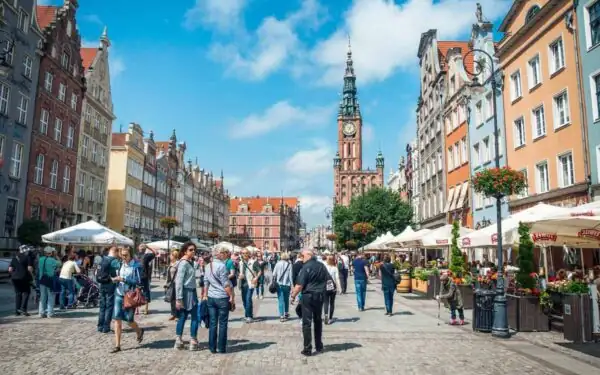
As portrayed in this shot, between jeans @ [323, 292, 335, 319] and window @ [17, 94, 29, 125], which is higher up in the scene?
window @ [17, 94, 29, 125]

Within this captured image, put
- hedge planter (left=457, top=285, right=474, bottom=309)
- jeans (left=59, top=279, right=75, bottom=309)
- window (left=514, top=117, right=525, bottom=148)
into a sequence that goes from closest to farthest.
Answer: jeans (left=59, top=279, right=75, bottom=309), hedge planter (left=457, top=285, right=474, bottom=309), window (left=514, top=117, right=525, bottom=148)

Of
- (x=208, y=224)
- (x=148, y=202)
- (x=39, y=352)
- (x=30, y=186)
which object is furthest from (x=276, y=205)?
(x=39, y=352)

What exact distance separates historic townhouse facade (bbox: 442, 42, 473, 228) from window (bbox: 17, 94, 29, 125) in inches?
1087

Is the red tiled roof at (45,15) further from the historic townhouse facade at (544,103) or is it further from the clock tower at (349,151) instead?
the clock tower at (349,151)

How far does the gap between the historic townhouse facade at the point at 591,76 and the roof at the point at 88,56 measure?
35.3 m

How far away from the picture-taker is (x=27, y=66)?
96.9ft

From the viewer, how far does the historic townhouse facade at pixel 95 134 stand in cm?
3775

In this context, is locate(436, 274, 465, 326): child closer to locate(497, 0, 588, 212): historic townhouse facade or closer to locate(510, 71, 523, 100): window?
locate(497, 0, 588, 212): historic townhouse facade

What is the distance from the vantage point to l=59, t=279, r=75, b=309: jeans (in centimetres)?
1419

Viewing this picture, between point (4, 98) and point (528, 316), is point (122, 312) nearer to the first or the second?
point (528, 316)

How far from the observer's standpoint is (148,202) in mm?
54531

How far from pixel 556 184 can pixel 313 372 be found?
61.8ft

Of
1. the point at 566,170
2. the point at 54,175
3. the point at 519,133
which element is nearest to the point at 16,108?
the point at 54,175

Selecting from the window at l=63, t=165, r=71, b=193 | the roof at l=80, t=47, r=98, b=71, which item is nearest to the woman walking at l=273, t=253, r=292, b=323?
the window at l=63, t=165, r=71, b=193
